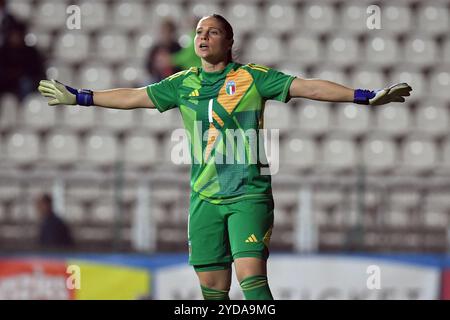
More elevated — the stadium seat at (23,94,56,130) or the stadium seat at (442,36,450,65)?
the stadium seat at (442,36,450,65)

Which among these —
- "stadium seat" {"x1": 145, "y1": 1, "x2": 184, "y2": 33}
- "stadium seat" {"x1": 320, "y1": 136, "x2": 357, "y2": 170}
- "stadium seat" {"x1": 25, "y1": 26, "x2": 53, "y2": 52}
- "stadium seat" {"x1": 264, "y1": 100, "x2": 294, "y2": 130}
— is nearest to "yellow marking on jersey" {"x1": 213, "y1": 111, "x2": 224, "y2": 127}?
"stadium seat" {"x1": 320, "y1": 136, "x2": 357, "y2": 170}

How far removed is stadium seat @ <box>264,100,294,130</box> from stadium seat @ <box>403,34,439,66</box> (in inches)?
84.3

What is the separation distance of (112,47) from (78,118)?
135cm

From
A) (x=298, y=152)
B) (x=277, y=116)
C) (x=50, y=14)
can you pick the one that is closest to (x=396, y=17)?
(x=277, y=116)

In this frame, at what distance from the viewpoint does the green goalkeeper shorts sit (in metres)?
5.62

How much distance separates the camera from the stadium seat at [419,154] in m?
13.3

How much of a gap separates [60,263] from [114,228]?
86cm

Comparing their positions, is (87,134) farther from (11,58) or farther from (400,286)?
(400,286)

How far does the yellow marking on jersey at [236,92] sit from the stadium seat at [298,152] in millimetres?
7126

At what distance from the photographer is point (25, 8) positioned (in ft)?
46.7

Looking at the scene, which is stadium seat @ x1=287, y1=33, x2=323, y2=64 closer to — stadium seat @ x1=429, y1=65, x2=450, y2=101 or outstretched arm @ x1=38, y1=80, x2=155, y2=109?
stadium seat @ x1=429, y1=65, x2=450, y2=101

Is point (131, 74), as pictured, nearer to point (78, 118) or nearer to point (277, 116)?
point (78, 118)

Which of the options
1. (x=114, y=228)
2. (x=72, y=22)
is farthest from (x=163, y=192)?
(x=72, y=22)

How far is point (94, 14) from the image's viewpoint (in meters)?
14.2
